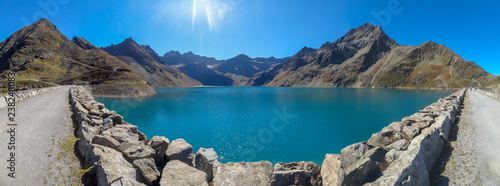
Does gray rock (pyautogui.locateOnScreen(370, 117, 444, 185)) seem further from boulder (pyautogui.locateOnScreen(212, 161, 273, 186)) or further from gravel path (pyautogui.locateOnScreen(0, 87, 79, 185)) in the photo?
gravel path (pyautogui.locateOnScreen(0, 87, 79, 185))

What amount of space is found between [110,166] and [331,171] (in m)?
9.42

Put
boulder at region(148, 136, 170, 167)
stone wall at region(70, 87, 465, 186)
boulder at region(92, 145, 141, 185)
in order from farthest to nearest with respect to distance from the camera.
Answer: boulder at region(148, 136, 170, 167) → stone wall at region(70, 87, 465, 186) → boulder at region(92, 145, 141, 185)

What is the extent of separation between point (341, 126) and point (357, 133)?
4.63 m

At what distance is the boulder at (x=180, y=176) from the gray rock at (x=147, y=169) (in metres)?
0.47

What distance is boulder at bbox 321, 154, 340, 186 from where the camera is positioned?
28.5ft

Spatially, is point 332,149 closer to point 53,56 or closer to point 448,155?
point 448,155

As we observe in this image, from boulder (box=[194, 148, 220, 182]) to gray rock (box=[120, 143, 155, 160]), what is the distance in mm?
2305

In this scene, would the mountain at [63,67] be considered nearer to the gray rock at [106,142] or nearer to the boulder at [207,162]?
the gray rock at [106,142]

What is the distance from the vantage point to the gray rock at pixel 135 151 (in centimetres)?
862

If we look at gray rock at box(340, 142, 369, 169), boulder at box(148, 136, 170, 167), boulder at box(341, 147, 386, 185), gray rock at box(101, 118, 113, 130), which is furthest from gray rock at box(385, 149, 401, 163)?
gray rock at box(101, 118, 113, 130)

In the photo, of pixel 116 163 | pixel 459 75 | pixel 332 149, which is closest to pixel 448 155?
pixel 332 149

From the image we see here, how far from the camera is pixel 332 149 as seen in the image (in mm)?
22453

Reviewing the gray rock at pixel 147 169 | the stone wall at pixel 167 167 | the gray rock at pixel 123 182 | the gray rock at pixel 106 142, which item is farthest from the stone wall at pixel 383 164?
the gray rock at pixel 106 142

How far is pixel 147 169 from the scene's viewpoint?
8266mm
